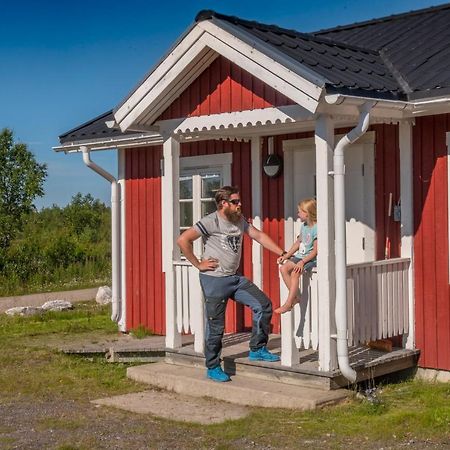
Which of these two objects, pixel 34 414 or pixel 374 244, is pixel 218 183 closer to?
pixel 374 244

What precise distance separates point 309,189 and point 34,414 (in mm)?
3841

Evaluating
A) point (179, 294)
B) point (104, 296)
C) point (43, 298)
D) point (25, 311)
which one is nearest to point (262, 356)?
point (179, 294)

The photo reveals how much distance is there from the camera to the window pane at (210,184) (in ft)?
34.2

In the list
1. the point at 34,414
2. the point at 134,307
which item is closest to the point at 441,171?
the point at 34,414

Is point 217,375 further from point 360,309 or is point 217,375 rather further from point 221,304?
point 360,309

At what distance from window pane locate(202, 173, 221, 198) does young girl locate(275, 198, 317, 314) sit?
2.48 metres

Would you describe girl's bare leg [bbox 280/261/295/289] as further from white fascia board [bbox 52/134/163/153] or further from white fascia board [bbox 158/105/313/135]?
white fascia board [bbox 52/134/163/153]

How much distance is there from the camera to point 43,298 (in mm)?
17938

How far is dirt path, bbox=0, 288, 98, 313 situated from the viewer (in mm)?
17312

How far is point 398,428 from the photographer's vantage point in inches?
257

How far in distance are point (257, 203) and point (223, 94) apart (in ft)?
5.98

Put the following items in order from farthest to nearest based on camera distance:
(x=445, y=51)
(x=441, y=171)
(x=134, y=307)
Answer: (x=134, y=307) < (x=445, y=51) < (x=441, y=171)

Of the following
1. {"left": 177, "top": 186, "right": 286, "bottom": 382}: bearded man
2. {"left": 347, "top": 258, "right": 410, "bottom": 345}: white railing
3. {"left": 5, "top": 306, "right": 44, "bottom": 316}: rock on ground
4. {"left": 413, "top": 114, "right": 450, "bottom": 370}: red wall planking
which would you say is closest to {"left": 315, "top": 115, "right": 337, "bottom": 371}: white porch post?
{"left": 347, "top": 258, "right": 410, "bottom": 345}: white railing

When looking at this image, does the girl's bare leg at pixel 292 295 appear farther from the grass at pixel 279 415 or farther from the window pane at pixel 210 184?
the window pane at pixel 210 184
